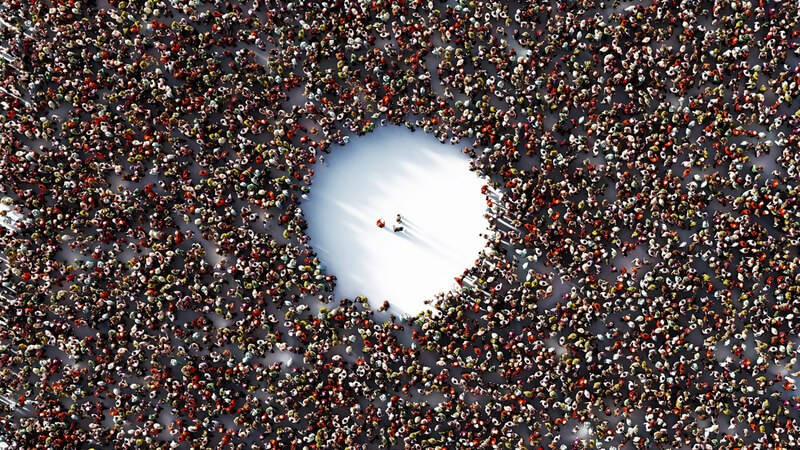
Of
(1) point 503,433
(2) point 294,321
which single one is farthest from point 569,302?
(2) point 294,321

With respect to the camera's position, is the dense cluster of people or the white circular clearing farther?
the white circular clearing

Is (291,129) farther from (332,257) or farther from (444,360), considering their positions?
(444,360)

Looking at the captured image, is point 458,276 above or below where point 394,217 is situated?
below

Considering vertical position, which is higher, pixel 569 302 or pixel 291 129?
pixel 291 129

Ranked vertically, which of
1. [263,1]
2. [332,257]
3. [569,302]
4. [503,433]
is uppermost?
[263,1]
